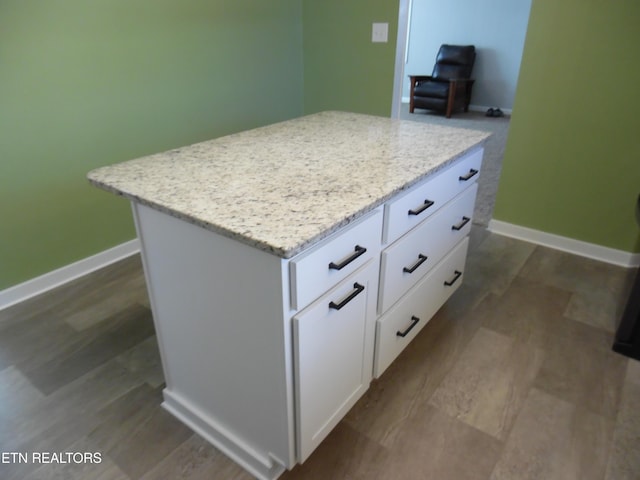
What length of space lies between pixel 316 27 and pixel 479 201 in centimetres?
176

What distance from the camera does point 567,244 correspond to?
2.74m

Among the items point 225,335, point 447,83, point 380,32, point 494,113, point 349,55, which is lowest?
point 494,113

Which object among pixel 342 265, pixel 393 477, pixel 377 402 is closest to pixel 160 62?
pixel 342 265

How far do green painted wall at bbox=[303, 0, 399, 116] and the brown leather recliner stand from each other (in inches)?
123

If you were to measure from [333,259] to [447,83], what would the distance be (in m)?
5.49

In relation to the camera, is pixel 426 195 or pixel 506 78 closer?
pixel 426 195

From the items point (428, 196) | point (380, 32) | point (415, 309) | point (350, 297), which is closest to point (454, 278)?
point (415, 309)

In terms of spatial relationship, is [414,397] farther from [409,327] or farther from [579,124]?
[579,124]

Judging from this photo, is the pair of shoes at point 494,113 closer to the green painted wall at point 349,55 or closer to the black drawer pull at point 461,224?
the green painted wall at point 349,55

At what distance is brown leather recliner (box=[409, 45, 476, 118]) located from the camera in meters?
5.89

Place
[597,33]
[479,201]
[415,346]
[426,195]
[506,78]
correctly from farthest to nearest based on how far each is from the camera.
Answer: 1. [506,78]
2. [479,201]
3. [597,33]
4. [415,346]
5. [426,195]

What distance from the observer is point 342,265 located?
3.66 ft

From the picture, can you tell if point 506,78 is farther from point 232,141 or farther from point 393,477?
point 393,477

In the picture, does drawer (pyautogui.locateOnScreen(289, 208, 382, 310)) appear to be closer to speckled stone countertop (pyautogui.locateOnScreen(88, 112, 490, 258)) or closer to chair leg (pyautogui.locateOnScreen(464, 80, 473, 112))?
speckled stone countertop (pyautogui.locateOnScreen(88, 112, 490, 258))
